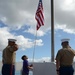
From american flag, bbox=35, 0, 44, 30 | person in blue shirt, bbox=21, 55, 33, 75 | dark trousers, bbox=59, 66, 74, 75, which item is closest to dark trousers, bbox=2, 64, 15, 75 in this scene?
dark trousers, bbox=59, 66, 74, 75

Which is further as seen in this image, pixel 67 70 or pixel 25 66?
pixel 25 66

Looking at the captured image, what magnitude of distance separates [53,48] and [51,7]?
1.80m

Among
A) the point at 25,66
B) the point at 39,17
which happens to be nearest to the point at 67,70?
the point at 25,66

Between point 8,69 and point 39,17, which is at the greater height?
point 39,17

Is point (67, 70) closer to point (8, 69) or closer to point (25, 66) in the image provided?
point (8, 69)

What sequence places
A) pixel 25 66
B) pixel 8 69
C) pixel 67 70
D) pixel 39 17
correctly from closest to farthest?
pixel 67 70 → pixel 8 69 → pixel 25 66 → pixel 39 17

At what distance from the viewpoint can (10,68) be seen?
9125mm

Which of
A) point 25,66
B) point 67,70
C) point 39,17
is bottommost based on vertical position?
point 67,70

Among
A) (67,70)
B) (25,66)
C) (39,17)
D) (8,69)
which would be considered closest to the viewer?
(67,70)

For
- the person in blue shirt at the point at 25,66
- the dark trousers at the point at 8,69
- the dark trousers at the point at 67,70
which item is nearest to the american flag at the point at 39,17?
the person in blue shirt at the point at 25,66

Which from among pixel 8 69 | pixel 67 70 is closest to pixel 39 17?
pixel 8 69

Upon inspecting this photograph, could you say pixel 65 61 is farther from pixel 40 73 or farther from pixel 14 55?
pixel 40 73

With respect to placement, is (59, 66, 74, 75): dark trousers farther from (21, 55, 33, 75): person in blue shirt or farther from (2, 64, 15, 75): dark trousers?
(21, 55, 33, 75): person in blue shirt

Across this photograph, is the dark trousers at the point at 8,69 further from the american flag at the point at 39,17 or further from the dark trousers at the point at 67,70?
the american flag at the point at 39,17
